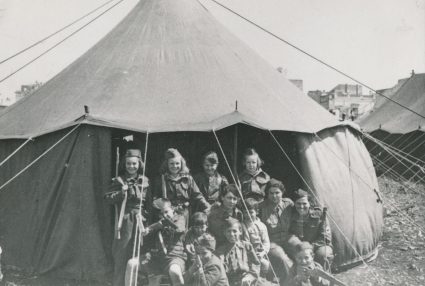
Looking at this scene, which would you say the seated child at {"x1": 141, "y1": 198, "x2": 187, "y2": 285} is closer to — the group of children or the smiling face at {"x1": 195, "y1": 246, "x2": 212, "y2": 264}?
the group of children

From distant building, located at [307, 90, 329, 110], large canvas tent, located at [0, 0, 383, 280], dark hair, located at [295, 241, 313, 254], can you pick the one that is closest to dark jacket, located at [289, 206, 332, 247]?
dark hair, located at [295, 241, 313, 254]

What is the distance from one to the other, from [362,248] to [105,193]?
137 inches

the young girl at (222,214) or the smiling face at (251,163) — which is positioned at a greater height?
the smiling face at (251,163)

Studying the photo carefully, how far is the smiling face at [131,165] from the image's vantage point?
4.92 m

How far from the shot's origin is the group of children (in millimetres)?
4516

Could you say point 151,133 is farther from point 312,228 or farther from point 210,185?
point 312,228

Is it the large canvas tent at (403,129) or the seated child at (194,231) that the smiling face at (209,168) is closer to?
the seated child at (194,231)

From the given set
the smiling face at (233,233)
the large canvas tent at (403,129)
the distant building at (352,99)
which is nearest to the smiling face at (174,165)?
the smiling face at (233,233)

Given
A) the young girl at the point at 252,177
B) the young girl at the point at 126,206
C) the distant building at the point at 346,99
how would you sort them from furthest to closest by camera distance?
1. the distant building at the point at 346,99
2. the young girl at the point at 252,177
3. the young girl at the point at 126,206

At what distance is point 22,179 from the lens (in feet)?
18.6

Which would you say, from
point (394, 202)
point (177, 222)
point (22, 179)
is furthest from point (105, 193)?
point (394, 202)

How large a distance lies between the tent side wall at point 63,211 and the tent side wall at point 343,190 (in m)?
2.64

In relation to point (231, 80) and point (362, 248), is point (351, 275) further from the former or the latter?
point (231, 80)

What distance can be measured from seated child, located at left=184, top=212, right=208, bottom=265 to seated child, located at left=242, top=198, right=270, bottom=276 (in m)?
0.53
